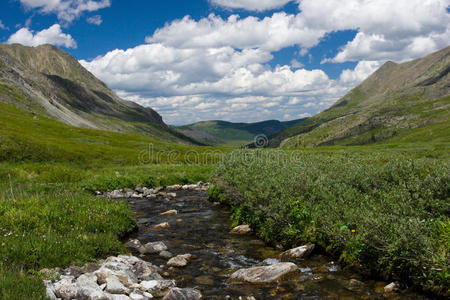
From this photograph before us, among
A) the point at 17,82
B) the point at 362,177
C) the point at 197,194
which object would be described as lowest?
the point at 197,194

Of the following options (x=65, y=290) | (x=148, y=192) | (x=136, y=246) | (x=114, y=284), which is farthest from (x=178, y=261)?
(x=148, y=192)

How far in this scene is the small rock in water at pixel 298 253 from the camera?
1292cm

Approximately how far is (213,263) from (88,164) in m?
41.0

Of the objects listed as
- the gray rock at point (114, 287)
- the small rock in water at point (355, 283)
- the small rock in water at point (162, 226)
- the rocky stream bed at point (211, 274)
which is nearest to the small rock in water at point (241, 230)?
the rocky stream bed at point (211, 274)

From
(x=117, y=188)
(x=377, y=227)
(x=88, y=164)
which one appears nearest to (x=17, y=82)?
(x=88, y=164)

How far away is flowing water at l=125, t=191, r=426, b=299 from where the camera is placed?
33.0 feet

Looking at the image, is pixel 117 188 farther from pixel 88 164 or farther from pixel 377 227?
pixel 377 227

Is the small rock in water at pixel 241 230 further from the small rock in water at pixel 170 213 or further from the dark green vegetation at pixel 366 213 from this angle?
the small rock in water at pixel 170 213

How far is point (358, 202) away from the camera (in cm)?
1316

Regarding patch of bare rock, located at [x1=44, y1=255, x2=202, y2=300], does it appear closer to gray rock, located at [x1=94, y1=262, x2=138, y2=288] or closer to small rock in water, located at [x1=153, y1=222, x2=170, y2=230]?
gray rock, located at [x1=94, y1=262, x2=138, y2=288]

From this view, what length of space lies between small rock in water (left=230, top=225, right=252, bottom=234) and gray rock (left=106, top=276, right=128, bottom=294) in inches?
368

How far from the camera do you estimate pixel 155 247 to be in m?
14.7

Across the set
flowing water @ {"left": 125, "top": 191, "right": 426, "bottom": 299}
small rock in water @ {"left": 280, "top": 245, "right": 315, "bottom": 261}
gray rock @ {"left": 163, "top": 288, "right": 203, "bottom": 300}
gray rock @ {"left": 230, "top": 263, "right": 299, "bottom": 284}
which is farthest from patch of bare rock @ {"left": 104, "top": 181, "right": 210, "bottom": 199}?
gray rock @ {"left": 163, "top": 288, "right": 203, "bottom": 300}

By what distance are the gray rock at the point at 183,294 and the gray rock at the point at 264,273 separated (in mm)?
1951
